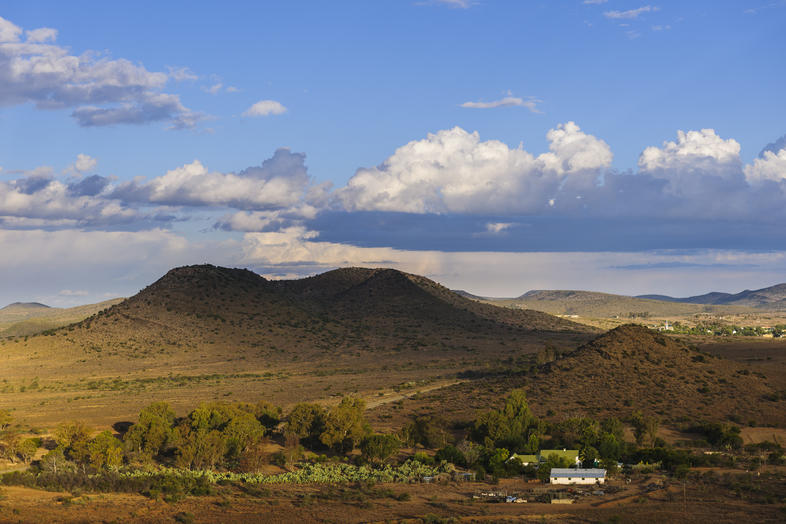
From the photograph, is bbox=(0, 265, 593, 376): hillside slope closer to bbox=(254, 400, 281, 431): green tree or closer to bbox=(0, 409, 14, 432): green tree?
bbox=(0, 409, 14, 432): green tree

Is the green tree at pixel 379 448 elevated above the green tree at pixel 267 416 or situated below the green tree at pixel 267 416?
below

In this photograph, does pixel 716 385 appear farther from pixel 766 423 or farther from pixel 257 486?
pixel 257 486

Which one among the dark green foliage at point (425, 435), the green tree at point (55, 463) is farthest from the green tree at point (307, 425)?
the green tree at point (55, 463)

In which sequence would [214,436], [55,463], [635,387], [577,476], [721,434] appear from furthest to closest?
[635,387] < [721,434] < [214,436] < [55,463] < [577,476]

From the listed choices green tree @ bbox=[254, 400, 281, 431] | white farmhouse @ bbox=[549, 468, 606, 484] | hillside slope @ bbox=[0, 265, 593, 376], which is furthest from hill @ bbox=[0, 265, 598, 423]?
white farmhouse @ bbox=[549, 468, 606, 484]

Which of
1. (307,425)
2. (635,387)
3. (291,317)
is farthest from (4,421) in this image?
(291,317)

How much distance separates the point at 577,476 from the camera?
43.6 metres

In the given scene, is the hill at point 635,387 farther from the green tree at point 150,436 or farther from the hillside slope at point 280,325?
the hillside slope at point 280,325

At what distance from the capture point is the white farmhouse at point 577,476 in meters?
43.3

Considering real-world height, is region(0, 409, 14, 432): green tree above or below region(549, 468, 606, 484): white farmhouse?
above

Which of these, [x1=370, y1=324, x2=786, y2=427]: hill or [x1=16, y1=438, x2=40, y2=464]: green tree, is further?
[x1=370, y1=324, x2=786, y2=427]: hill

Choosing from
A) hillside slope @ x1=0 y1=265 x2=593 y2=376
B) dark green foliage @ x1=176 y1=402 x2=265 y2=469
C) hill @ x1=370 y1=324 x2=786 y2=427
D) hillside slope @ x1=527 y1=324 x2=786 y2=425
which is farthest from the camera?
hillside slope @ x1=0 y1=265 x2=593 y2=376

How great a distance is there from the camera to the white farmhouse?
4334 cm

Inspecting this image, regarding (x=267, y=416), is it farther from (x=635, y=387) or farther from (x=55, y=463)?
(x=635, y=387)
